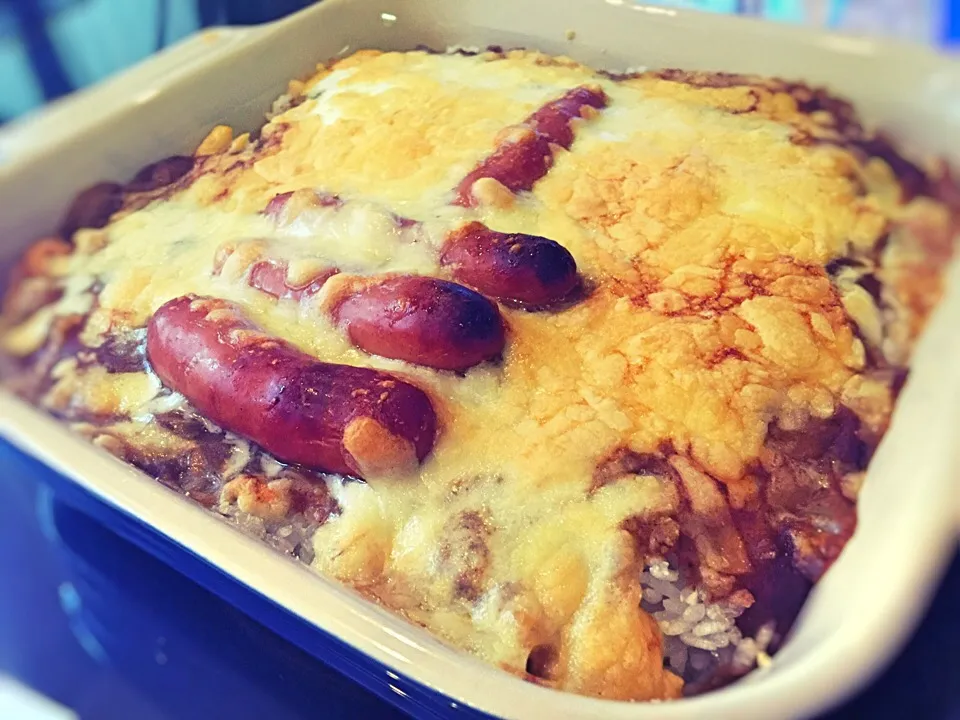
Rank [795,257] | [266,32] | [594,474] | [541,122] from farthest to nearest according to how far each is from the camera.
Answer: [266,32], [541,122], [795,257], [594,474]

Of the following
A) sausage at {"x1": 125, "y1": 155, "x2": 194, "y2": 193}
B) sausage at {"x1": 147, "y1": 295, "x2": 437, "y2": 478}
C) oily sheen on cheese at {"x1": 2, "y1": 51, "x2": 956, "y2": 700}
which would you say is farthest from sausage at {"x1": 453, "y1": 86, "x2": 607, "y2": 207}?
sausage at {"x1": 125, "y1": 155, "x2": 194, "y2": 193}

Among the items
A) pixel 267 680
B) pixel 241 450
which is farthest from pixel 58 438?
pixel 267 680

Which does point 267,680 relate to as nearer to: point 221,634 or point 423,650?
point 221,634

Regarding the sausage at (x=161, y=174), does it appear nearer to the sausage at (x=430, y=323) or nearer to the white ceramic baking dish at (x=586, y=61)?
the white ceramic baking dish at (x=586, y=61)

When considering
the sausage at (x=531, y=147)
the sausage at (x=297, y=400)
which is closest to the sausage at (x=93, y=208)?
A: the sausage at (x=297, y=400)

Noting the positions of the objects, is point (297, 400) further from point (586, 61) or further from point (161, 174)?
point (586, 61)

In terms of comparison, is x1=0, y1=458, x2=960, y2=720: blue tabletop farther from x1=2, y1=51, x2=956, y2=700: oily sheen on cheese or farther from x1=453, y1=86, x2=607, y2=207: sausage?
x1=453, y1=86, x2=607, y2=207: sausage
